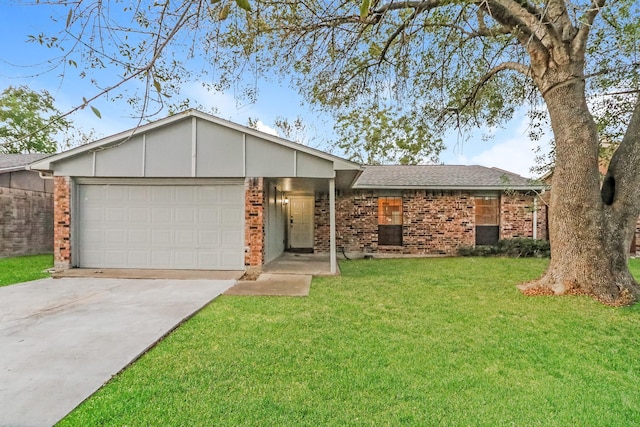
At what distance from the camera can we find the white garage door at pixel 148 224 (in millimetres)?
8320

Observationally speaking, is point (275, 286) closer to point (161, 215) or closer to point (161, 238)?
point (161, 238)

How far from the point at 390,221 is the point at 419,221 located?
102 cm

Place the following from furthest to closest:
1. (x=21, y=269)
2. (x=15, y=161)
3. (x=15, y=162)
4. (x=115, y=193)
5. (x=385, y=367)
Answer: (x=15, y=161) → (x=15, y=162) → (x=21, y=269) → (x=115, y=193) → (x=385, y=367)

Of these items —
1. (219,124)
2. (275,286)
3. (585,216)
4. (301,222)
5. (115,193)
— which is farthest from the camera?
(301,222)

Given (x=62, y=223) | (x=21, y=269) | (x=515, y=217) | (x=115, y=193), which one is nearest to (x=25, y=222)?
(x=21, y=269)

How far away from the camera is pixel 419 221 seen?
473 inches

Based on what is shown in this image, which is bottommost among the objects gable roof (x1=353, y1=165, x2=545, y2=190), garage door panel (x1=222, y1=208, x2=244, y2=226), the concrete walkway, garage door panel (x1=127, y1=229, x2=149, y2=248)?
the concrete walkway

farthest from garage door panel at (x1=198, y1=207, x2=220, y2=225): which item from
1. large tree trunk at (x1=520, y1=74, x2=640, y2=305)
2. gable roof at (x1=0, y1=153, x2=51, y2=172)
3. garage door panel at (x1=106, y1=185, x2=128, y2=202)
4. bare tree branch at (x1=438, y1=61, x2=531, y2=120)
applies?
gable roof at (x1=0, y1=153, x2=51, y2=172)

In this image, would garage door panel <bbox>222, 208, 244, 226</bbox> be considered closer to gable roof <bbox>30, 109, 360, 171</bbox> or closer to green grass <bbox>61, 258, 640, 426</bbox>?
gable roof <bbox>30, 109, 360, 171</bbox>

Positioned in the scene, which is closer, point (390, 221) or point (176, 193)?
point (176, 193)

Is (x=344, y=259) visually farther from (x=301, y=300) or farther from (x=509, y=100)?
(x=509, y=100)

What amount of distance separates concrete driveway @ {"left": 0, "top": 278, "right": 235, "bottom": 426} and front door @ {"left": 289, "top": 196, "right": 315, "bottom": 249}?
6.87 m

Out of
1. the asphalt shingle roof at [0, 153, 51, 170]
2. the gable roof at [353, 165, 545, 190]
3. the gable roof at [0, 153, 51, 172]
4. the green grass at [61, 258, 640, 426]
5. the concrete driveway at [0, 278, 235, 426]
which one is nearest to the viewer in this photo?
the green grass at [61, 258, 640, 426]

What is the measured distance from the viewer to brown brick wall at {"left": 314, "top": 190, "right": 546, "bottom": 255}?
12.0 metres
